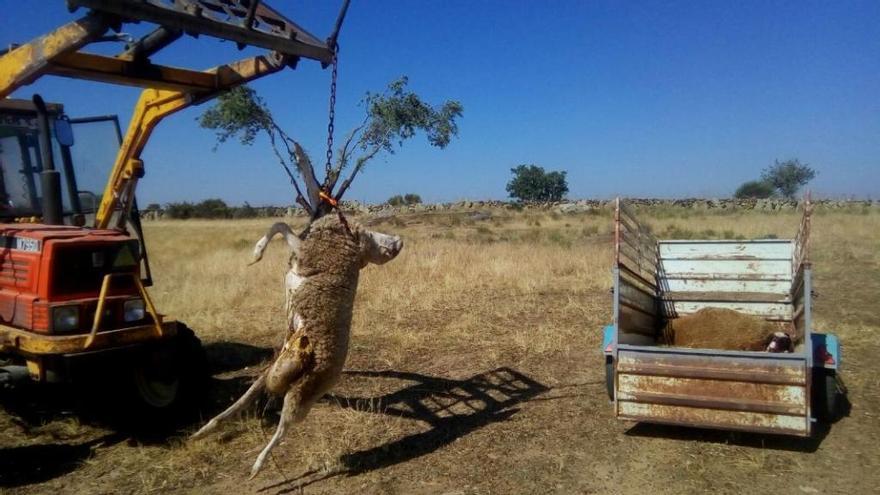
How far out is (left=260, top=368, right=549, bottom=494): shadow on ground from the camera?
498cm

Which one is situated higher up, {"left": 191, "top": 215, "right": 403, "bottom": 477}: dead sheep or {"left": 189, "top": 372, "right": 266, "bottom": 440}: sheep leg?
{"left": 191, "top": 215, "right": 403, "bottom": 477}: dead sheep

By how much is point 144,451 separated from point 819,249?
18214 millimetres

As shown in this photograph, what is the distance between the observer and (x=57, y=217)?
5.85 meters

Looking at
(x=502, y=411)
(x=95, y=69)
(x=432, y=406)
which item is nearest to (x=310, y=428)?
(x=432, y=406)

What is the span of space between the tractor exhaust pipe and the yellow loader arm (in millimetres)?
503

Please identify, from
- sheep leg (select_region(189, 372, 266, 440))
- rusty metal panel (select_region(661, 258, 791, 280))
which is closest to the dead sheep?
sheep leg (select_region(189, 372, 266, 440))

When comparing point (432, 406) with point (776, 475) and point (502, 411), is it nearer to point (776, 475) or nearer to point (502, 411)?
point (502, 411)

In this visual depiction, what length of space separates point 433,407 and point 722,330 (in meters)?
3.01

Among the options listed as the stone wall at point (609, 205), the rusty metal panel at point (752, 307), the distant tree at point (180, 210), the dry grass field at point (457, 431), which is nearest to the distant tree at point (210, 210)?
the distant tree at point (180, 210)

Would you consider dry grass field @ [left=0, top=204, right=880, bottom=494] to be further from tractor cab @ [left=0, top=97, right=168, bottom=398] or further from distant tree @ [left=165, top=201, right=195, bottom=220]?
distant tree @ [left=165, top=201, right=195, bottom=220]

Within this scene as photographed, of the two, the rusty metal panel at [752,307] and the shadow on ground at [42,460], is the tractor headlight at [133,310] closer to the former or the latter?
the shadow on ground at [42,460]

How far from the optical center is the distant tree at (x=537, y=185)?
219 feet

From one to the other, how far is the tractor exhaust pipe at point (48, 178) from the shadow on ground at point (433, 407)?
3.18 metres

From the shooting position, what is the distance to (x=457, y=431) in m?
5.61
